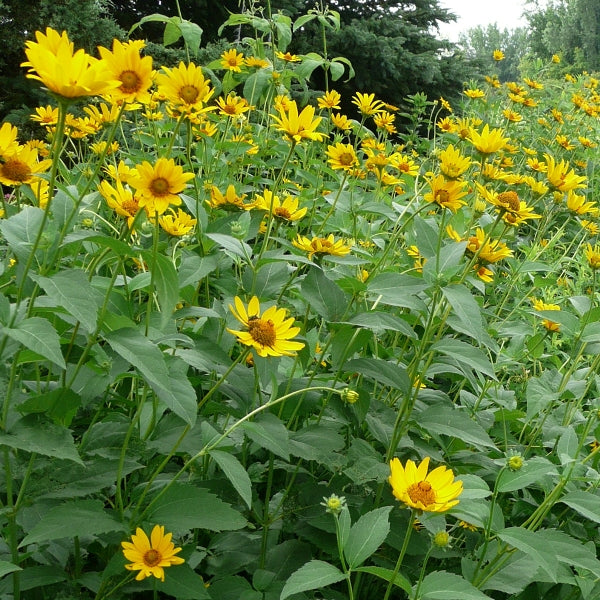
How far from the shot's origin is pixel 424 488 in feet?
2.75

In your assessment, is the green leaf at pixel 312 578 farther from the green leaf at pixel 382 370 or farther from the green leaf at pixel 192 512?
the green leaf at pixel 382 370

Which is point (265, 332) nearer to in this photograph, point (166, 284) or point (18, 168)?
point (166, 284)

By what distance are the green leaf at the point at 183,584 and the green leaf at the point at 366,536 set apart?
7.9 inches

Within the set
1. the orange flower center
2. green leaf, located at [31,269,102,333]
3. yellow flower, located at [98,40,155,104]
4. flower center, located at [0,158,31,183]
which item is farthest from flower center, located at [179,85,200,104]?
the orange flower center

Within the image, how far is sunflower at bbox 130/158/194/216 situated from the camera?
88 cm

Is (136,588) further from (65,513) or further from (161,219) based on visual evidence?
(161,219)

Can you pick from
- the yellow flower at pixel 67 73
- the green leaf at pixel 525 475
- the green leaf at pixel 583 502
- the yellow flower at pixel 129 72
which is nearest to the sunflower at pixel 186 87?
the yellow flower at pixel 129 72

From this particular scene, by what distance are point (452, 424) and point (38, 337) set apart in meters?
0.70

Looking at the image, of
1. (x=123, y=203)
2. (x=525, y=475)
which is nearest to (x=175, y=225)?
(x=123, y=203)

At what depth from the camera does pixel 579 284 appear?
10.1 feet

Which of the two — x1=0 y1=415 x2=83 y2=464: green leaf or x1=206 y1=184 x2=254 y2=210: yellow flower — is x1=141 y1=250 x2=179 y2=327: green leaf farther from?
x1=206 y1=184 x2=254 y2=210: yellow flower

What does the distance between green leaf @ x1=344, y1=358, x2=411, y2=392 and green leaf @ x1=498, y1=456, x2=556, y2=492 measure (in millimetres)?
209

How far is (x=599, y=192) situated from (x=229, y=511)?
4.15 metres

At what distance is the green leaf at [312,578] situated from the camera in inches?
30.5
